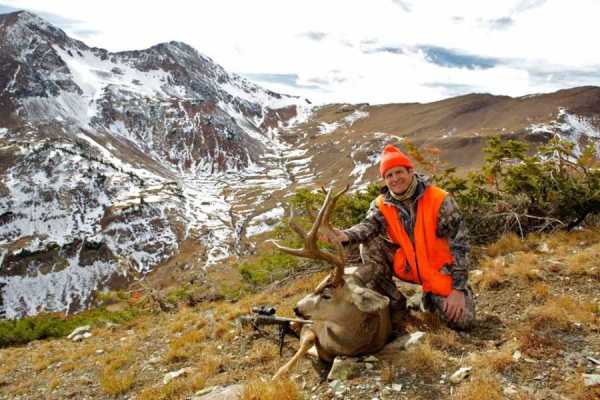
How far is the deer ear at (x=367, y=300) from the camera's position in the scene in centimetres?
516

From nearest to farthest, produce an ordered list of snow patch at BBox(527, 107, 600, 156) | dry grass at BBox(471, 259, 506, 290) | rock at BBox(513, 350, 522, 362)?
1. rock at BBox(513, 350, 522, 362)
2. dry grass at BBox(471, 259, 506, 290)
3. snow patch at BBox(527, 107, 600, 156)

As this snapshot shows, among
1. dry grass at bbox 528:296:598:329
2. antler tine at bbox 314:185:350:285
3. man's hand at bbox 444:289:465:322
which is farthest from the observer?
man's hand at bbox 444:289:465:322

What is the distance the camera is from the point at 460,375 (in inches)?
174

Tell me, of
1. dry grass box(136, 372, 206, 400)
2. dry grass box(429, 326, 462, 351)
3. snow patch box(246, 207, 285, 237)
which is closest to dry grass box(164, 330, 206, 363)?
dry grass box(136, 372, 206, 400)

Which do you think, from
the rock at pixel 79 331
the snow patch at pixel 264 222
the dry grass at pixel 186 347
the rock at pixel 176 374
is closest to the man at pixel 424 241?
the rock at pixel 176 374

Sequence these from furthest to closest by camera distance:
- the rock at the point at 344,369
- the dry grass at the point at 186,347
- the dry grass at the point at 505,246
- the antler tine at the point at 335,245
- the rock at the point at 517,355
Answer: the dry grass at the point at 505,246, the dry grass at the point at 186,347, the antler tine at the point at 335,245, the rock at the point at 344,369, the rock at the point at 517,355

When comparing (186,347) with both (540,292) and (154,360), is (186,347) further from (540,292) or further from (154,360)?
(540,292)

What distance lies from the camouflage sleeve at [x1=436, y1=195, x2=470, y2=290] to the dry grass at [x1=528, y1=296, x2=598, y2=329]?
39.3 inches

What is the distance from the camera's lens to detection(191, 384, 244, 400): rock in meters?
4.92

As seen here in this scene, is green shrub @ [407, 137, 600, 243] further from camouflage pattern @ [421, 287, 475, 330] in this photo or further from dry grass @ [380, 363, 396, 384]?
dry grass @ [380, 363, 396, 384]

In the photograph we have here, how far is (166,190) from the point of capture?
144 meters

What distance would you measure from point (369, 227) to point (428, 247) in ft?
2.92

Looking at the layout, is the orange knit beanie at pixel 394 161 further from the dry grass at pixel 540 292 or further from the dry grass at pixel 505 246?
the dry grass at pixel 505 246

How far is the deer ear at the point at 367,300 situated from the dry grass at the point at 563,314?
2.00 m
